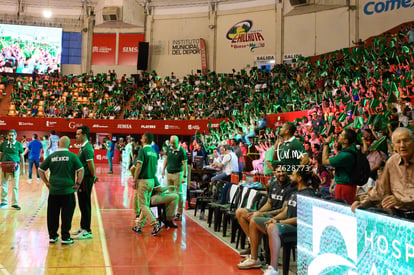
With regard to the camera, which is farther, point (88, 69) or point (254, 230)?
point (88, 69)

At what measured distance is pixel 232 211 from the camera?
20.3 ft

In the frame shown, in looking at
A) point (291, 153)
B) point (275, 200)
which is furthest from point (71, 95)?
point (291, 153)

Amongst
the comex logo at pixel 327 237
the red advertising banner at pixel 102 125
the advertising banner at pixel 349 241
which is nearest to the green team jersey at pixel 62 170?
the advertising banner at pixel 349 241

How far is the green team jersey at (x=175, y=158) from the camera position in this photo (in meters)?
8.09

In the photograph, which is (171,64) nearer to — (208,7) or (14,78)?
(208,7)

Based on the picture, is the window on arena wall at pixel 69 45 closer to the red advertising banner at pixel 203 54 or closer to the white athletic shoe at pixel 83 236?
the red advertising banner at pixel 203 54

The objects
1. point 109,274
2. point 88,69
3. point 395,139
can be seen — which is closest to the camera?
point 395,139

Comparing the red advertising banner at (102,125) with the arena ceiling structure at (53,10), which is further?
the arena ceiling structure at (53,10)

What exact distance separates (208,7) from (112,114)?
9375mm

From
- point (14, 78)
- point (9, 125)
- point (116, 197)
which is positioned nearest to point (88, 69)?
point (14, 78)

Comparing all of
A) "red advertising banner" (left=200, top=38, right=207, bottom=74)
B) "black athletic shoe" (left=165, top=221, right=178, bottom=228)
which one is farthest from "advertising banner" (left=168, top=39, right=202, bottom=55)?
"black athletic shoe" (left=165, top=221, right=178, bottom=228)

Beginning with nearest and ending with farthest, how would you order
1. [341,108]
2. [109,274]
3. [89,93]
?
[109,274]
[341,108]
[89,93]

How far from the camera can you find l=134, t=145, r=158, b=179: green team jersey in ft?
21.4

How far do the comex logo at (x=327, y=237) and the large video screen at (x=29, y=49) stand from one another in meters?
27.7
